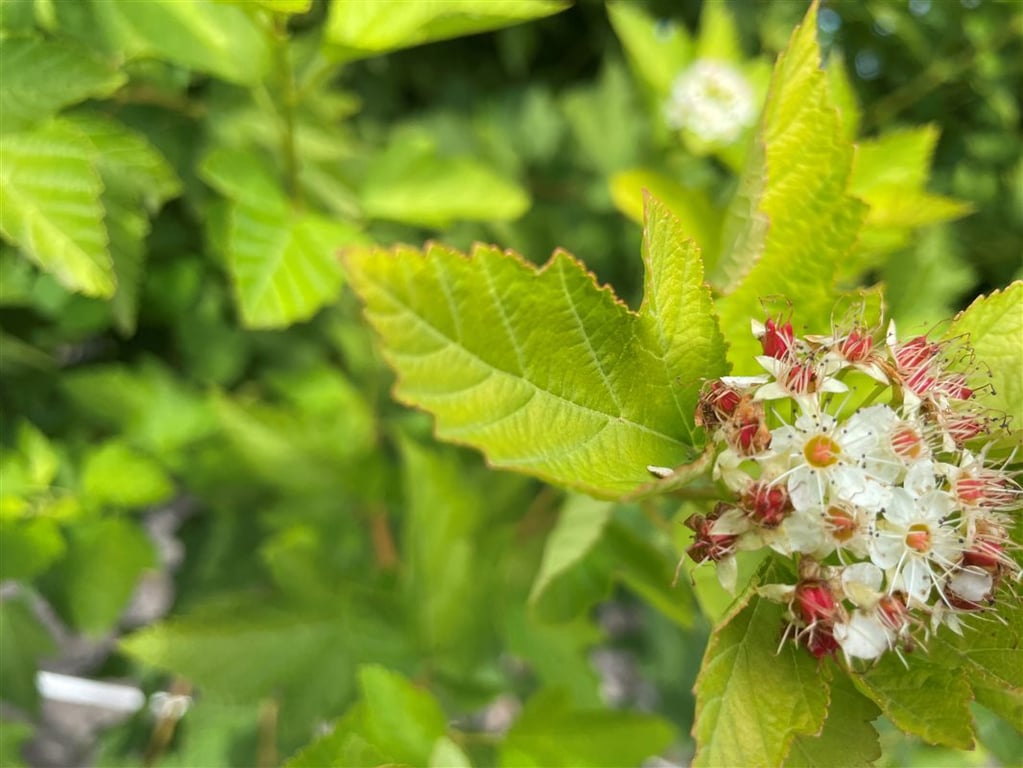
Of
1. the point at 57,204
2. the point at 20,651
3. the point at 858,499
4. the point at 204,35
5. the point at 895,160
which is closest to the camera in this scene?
the point at 858,499

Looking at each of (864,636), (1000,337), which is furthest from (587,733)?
(1000,337)

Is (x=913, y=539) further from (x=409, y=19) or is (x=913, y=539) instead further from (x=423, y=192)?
(x=423, y=192)

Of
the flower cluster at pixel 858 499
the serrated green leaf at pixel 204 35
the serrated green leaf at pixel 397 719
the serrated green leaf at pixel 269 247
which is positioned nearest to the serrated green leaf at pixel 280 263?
the serrated green leaf at pixel 269 247

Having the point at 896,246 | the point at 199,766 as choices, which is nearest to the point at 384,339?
the point at 896,246

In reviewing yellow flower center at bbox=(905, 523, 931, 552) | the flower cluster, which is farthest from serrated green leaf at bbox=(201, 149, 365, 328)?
yellow flower center at bbox=(905, 523, 931, 552)

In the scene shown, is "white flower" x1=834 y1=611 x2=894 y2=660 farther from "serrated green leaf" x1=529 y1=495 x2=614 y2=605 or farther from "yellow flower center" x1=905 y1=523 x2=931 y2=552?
"serrated green leaf" x1=529 y1=495 x2=614 y2=605
